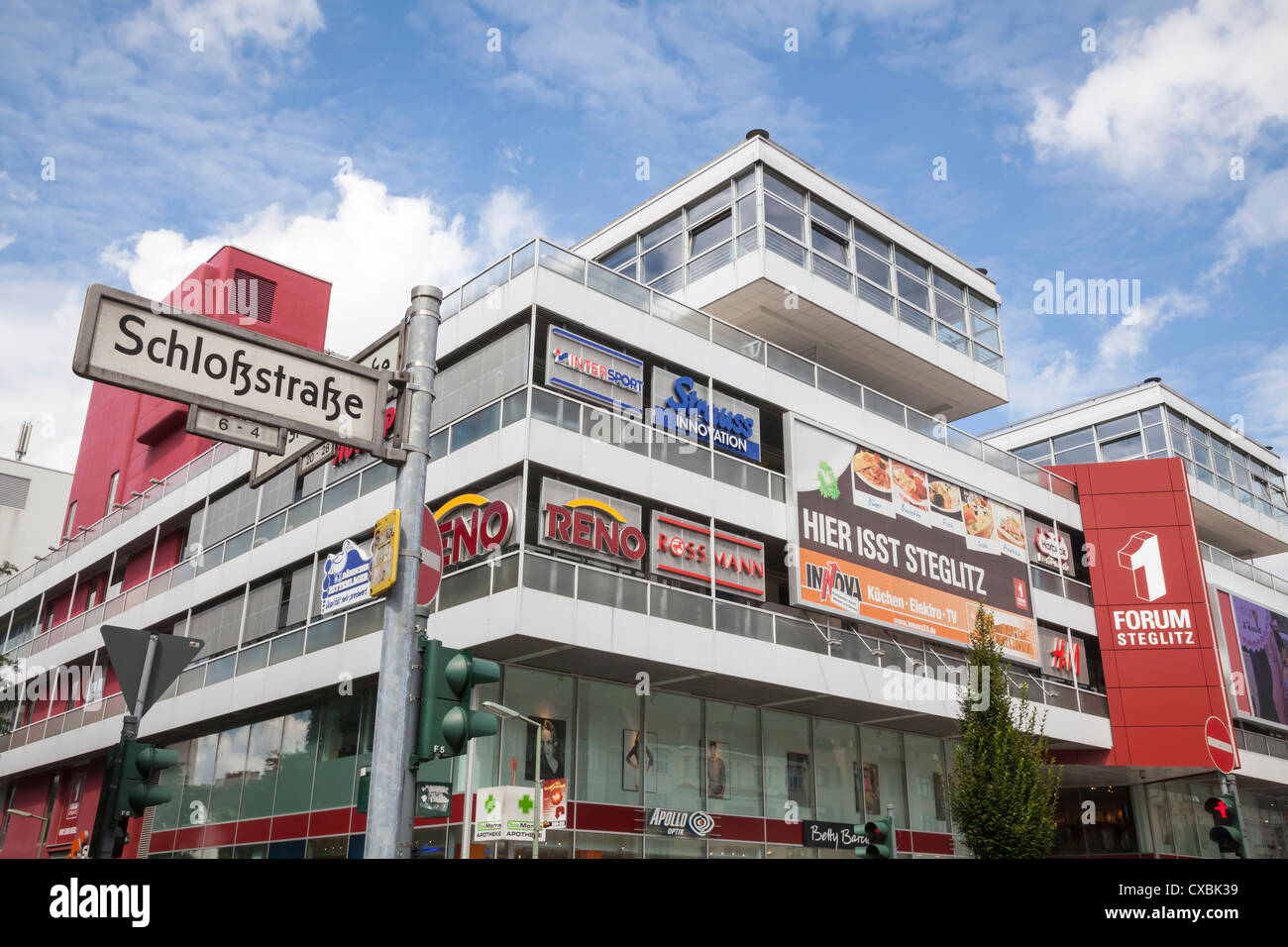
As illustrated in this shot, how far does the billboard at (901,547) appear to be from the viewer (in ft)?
84.9

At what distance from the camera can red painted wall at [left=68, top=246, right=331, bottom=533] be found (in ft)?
115

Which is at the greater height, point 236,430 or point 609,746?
point 609,746

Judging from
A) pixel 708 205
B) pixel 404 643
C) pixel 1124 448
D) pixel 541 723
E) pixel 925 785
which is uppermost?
pixel 708 205

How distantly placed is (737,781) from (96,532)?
26.1 metres

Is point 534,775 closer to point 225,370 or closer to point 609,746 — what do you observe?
point 609,746

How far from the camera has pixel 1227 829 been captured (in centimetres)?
2097

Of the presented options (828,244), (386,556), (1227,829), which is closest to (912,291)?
(828,244)

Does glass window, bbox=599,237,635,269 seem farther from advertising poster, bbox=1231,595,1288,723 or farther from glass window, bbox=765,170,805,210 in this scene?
advertising poster, bbox=1231,595,1288,723

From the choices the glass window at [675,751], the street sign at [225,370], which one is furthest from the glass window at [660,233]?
the street sign at [225,370]

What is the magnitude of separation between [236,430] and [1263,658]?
3905 cm

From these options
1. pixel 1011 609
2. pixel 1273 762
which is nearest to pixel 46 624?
pixel 1011 609

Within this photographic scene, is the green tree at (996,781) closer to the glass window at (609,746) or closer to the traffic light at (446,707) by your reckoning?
the glass window at (609,746)

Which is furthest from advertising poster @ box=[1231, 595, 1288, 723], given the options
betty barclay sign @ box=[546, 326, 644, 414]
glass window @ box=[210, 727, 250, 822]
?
glass window @ box=[210, 727, 250, 822]
